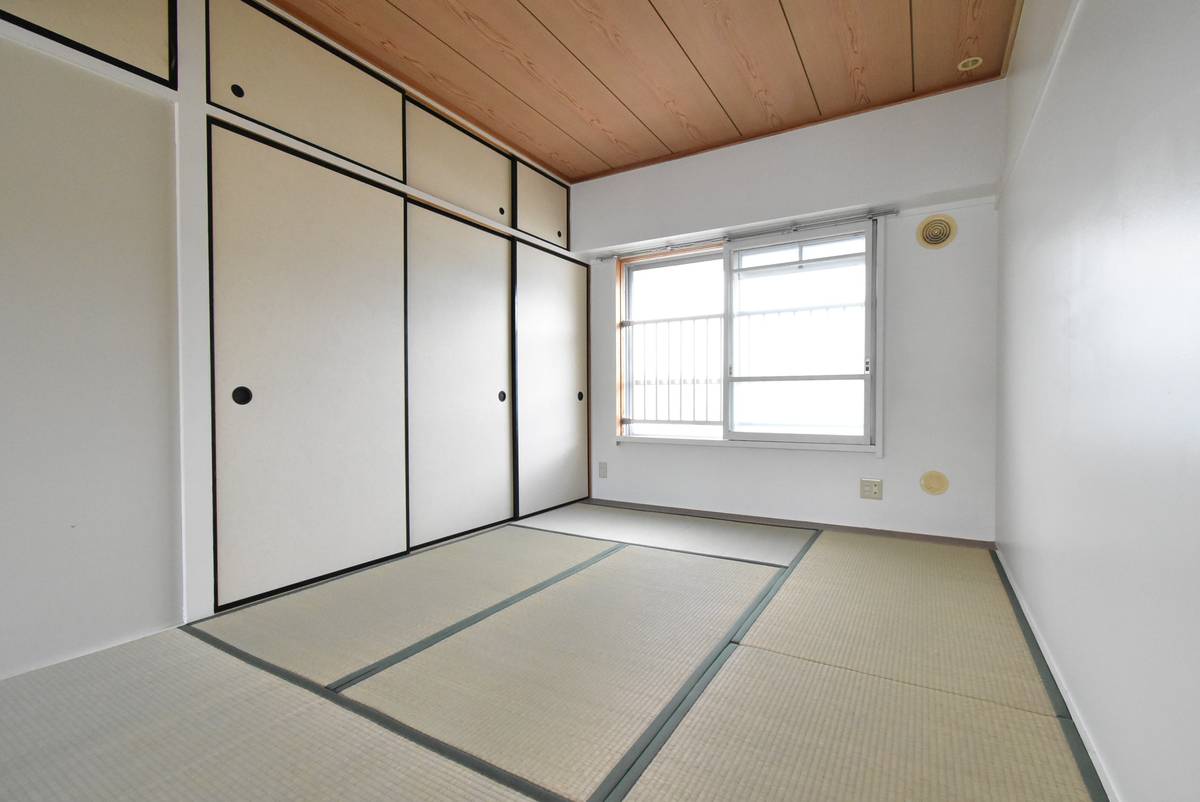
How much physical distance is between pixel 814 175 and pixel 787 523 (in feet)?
7.39

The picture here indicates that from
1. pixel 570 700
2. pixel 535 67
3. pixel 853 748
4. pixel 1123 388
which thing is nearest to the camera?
pixel 1123 388

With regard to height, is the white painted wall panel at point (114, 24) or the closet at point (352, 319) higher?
the white painted wall panel at point (114, 24)

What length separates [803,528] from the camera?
339 centimetres

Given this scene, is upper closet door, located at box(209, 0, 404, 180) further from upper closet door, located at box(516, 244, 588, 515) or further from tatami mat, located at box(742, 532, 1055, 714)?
tatami mat, located at box(742, 532, 1055, 714)

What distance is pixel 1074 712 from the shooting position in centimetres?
137

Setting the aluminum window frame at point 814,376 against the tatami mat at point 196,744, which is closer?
the tatami mat at point 196,744

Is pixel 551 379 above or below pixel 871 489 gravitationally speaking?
above

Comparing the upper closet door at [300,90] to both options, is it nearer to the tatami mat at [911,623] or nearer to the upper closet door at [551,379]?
the upper closet door at [551,379]

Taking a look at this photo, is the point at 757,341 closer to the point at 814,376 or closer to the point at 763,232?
the point at 814,376

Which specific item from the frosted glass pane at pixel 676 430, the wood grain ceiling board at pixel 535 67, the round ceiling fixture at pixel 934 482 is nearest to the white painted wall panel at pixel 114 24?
the wood grain ceiling board at pixel 535 67

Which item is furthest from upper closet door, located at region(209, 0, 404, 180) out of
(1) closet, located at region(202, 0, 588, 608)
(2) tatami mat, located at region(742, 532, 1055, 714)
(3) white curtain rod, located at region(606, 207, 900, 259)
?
(2) tatami mat, located at region(742, 532, 1055, 714)

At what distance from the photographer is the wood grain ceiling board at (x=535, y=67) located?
230 centimetres

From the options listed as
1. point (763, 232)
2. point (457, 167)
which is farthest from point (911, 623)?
point (457, 167)

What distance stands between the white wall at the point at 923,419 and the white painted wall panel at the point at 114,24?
11.8 feet
